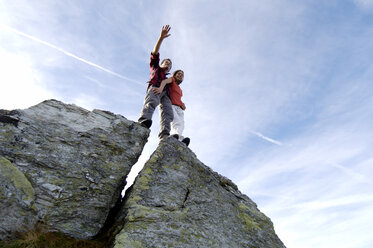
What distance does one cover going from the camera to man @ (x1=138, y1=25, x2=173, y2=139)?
9.89 m

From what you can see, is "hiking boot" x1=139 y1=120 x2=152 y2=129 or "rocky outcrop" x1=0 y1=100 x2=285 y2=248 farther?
"hiking boot" x1=139 y1=120 x2=152 y2=129

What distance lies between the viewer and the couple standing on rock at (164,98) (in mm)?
10000

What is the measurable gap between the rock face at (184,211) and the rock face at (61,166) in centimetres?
76

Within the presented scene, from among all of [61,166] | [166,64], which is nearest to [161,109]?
[166,64]

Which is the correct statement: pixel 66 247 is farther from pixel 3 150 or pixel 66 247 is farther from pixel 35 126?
pixel 35 126

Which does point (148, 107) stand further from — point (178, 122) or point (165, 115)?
point (178, 122)

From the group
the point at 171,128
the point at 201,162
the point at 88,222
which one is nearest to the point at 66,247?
the point at 88,222

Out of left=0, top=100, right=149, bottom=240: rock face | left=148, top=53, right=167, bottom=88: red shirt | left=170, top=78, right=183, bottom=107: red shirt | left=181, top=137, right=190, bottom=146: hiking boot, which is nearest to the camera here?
left=0, top=100, right=149, bottom=240: rock face

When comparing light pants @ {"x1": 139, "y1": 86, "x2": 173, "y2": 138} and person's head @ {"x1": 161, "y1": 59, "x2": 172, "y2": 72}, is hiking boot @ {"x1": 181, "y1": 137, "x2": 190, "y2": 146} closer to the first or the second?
light pants @ {"x1": 139, "y1": 86, "x2": 173, "y2": 138}

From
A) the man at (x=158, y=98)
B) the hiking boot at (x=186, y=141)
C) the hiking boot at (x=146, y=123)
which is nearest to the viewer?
the hiking boot at (x=146, y=123)

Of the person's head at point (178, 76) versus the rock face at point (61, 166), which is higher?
the person's head at point (178, 76)

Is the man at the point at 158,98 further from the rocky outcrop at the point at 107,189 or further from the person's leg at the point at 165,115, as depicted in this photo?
the rocky outcrop at the point at 107,189

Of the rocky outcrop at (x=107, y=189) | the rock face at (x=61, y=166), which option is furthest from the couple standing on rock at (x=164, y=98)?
the rock face at (x=61, y=166)

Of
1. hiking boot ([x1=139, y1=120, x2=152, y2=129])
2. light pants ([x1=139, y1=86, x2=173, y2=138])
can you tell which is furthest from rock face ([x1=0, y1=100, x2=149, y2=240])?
light pants ([x1=139, y1=86, x2=173, y2=138])
